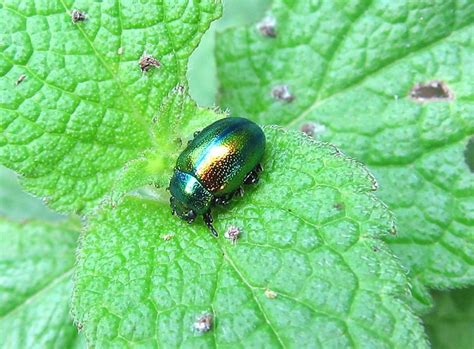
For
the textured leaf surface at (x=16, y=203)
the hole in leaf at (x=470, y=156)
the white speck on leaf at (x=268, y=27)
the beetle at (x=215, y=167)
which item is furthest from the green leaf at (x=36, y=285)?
the hole in leaf at (x=470, y=156)

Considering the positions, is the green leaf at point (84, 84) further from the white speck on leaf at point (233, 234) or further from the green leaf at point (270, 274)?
the white speck on leaf at point (233, 234)

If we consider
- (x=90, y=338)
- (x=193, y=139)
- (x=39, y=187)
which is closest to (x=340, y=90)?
(x=193, y=139)

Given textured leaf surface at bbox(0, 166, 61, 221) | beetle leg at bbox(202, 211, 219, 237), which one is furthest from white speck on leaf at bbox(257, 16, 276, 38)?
textured leaf surface at bbox(0, 166, 61, 221)

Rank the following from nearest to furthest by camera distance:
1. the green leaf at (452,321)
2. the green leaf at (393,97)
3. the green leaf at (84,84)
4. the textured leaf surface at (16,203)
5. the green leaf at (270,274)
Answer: the green leaf at (270,274)
the green leaf at (84,84)
the green leaf at (393,97)
the green leaf at (452,321)
the textured leaf surface at (16,203)

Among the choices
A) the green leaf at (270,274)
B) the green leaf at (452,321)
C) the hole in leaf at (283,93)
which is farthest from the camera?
the green leaf at (452,321)

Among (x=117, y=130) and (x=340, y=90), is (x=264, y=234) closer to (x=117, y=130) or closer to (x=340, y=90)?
(x=117, y=130)

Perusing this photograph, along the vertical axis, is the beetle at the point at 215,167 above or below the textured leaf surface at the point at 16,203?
above

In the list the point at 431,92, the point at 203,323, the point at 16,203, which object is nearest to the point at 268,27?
the point at 431,92
